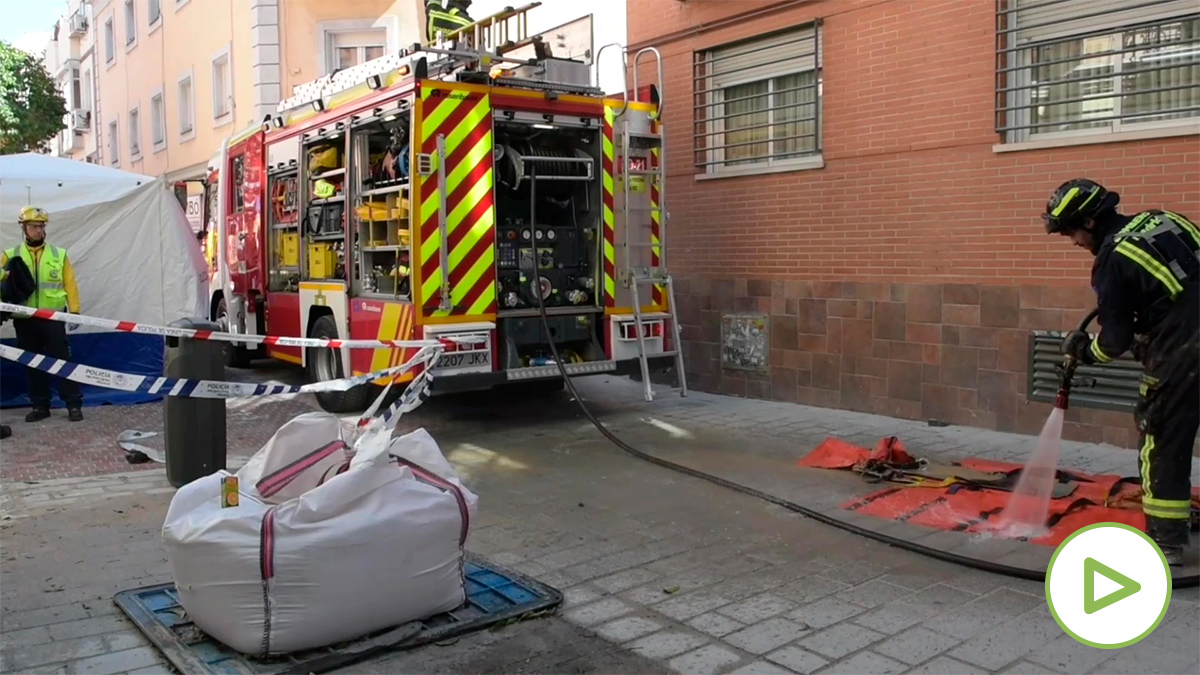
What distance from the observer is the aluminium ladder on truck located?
8.72m

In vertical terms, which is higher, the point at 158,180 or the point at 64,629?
the point at 158,180


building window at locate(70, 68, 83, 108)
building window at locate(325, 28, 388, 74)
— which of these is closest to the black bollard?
building window at locate(325, 28, 388, 74)

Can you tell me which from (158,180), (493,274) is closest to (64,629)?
(493,274)

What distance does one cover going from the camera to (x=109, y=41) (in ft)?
98.9

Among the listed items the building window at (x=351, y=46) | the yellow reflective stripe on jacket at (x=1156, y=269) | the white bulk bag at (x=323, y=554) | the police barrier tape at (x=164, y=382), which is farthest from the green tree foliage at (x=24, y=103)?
the yellow reflective stripe on jacket at (x=1156, y=269)

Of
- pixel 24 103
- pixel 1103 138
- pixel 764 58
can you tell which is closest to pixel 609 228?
pixel 764 58

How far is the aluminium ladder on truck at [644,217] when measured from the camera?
8719 mm

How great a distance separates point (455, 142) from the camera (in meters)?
7.75

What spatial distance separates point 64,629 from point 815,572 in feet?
10.7

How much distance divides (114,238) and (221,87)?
41.2 feet

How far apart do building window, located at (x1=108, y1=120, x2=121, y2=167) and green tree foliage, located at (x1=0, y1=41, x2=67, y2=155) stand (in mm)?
1449

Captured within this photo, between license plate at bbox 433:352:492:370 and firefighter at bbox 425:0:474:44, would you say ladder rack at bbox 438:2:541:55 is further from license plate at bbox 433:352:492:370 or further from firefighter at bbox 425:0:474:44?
license plate at bbox 433:352:492:370

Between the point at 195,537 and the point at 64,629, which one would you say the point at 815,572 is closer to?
the point at 195,537

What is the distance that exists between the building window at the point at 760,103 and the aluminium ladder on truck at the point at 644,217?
1176 mm
